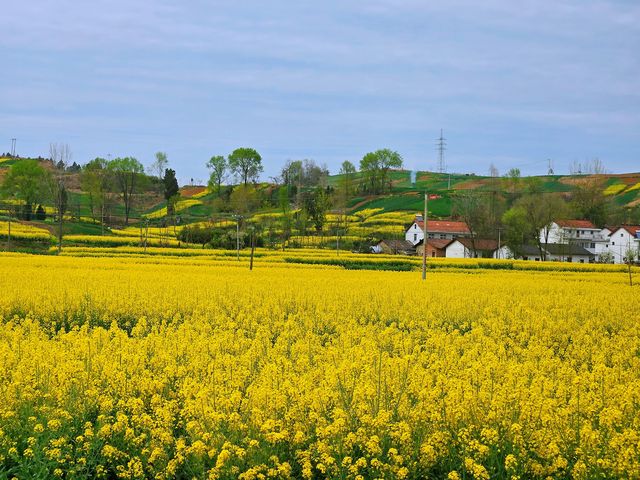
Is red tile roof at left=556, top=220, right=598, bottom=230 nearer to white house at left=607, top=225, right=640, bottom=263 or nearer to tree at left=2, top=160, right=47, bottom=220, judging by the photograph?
white house at left=607, top=225, right=640, bottom=263

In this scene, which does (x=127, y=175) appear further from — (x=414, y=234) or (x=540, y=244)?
(x=540, y=244)

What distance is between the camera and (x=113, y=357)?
9102mm

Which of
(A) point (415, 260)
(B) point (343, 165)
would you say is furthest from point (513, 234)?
(B) point (343, 165)

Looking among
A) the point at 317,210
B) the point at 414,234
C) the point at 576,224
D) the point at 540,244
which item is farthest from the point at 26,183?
the point at 576,224

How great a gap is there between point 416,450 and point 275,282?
17.8 metres

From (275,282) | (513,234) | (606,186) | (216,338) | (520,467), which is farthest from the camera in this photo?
(606,186)

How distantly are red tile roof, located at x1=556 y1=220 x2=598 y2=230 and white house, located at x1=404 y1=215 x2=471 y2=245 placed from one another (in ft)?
45.3

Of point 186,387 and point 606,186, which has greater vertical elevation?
point 606,186

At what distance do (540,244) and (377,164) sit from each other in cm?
5164

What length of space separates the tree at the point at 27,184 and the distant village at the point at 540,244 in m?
44.1

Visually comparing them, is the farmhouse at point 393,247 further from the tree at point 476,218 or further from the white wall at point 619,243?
the white wall at point 619,243

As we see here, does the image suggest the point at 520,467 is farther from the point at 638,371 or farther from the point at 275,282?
the point at 275,282

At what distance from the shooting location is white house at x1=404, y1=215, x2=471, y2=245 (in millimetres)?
85312

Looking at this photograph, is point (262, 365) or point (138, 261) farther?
point (138, 261)
